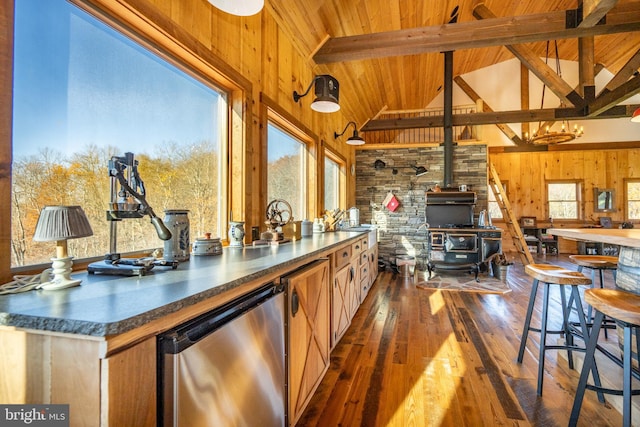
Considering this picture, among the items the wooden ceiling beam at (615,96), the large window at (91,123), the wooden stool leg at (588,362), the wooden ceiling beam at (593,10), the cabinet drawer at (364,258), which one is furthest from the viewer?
the wooden ceiling beam at (615,96)

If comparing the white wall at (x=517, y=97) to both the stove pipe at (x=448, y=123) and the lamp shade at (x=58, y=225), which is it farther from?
the lamp shade at (x=58, y=225)

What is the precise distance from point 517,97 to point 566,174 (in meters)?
2.59

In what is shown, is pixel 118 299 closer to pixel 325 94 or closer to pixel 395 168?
pixel 325 94

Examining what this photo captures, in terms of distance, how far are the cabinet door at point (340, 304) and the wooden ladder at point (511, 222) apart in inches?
204

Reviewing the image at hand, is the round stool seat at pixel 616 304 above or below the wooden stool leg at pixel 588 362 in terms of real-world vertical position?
above

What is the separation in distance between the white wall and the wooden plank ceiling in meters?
0.64

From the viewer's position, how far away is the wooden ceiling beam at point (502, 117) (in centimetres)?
576

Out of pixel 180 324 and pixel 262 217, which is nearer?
pixel 180 324

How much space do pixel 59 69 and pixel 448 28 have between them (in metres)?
3.66

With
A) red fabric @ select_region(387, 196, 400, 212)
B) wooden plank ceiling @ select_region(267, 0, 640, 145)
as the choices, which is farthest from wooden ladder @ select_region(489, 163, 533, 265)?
red fabric @ select_region(387, 196, 400, 212)

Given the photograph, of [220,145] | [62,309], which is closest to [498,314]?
[220,145]

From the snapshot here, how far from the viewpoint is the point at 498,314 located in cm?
345

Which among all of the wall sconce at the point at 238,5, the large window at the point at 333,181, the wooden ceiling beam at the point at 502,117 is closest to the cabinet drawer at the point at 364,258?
the large window at the point at 333,181

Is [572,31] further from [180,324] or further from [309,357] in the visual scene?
[180,324]
